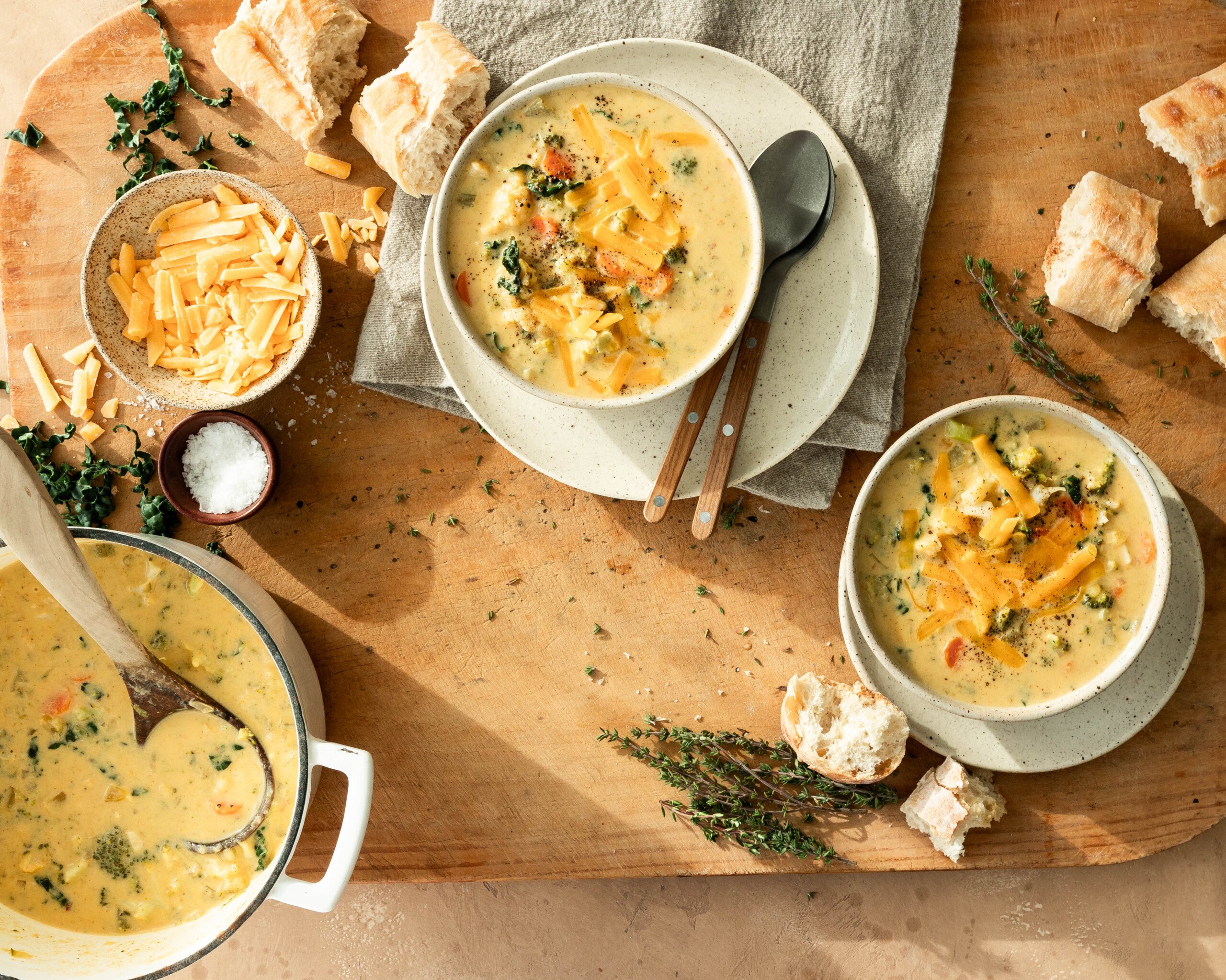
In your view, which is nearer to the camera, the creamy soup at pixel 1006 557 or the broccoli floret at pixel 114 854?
the creamy soup at pixel 1006 557

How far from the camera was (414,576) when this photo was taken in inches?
116

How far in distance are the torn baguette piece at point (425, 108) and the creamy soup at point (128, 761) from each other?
1319mm

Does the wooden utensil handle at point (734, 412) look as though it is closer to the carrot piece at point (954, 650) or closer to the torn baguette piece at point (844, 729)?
the torn baguette piece at point (844, 729)

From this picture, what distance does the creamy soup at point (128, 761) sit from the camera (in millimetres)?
2664

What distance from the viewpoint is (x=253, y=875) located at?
270 centimetres

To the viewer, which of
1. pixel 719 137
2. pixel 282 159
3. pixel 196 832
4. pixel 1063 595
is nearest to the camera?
pixel 719 137

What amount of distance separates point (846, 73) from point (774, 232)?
23.1 inches

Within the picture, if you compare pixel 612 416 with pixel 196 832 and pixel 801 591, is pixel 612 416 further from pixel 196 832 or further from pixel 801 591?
pixel 196 832

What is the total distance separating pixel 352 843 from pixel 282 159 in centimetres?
202

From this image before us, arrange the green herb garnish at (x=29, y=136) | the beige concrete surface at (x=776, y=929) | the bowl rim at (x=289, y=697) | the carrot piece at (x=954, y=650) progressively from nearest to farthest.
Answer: the bowl rim at (x=289, y=697), the carrot piece at (x=954, y=650), the green herb garnish at (x=29, y=136), the beige concrete surface at (x=776, y=929)

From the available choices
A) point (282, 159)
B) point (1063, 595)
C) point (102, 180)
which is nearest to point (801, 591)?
point (1063, 595)

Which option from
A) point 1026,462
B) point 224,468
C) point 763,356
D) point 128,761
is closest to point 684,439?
point 763,356

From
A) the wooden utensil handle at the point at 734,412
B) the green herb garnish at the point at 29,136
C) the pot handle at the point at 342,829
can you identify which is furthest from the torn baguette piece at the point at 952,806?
the green herb garnish at the point at 29,136

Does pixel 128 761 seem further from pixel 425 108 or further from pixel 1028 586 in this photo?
pixel 1028 586
